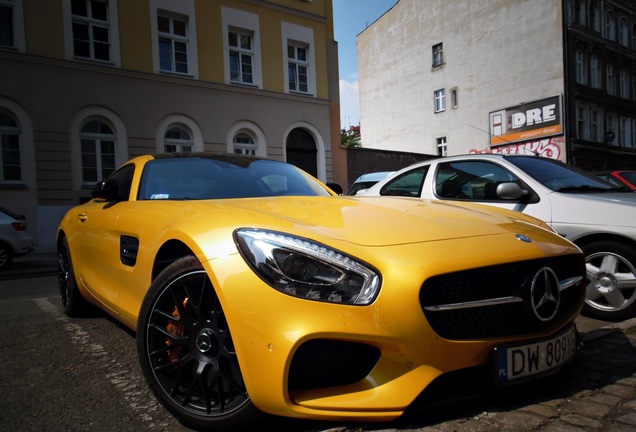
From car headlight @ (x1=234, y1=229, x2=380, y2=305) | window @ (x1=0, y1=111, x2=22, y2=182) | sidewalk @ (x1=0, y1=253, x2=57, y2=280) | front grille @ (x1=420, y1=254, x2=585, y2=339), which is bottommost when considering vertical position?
sidewalk @ (x1=0, y1=253, x2=57, y2=280)

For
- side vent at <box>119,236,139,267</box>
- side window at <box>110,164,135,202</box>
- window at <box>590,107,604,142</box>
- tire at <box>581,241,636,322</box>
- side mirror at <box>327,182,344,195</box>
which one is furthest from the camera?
window at <box>590,107,604,142</box>

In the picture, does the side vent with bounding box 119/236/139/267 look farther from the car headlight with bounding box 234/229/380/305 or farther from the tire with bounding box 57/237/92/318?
the tire with bounding box 57/237/92/318

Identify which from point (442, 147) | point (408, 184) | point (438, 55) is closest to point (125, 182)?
point (408, 184)

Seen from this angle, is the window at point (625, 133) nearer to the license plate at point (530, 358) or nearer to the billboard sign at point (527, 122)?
the billboard sign at point (527, 122)

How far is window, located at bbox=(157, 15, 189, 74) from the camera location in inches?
617

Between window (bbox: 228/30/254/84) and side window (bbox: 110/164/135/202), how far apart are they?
14306mm

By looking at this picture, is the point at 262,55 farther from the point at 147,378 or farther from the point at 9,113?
the point at 147,378

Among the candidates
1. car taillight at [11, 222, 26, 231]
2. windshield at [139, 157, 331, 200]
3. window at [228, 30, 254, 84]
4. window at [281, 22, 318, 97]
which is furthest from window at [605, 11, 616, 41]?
windshield at [139, 157, 331, 200]

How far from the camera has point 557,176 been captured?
442cm

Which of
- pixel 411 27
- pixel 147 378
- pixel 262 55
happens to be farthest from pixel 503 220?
pixel 411 27

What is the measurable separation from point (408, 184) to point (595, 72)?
29.8 meters

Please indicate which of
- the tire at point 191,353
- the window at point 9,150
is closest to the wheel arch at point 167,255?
the tire at point 191,353

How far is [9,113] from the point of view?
12.9m

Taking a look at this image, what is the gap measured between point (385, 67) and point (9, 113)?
27.4 meters
